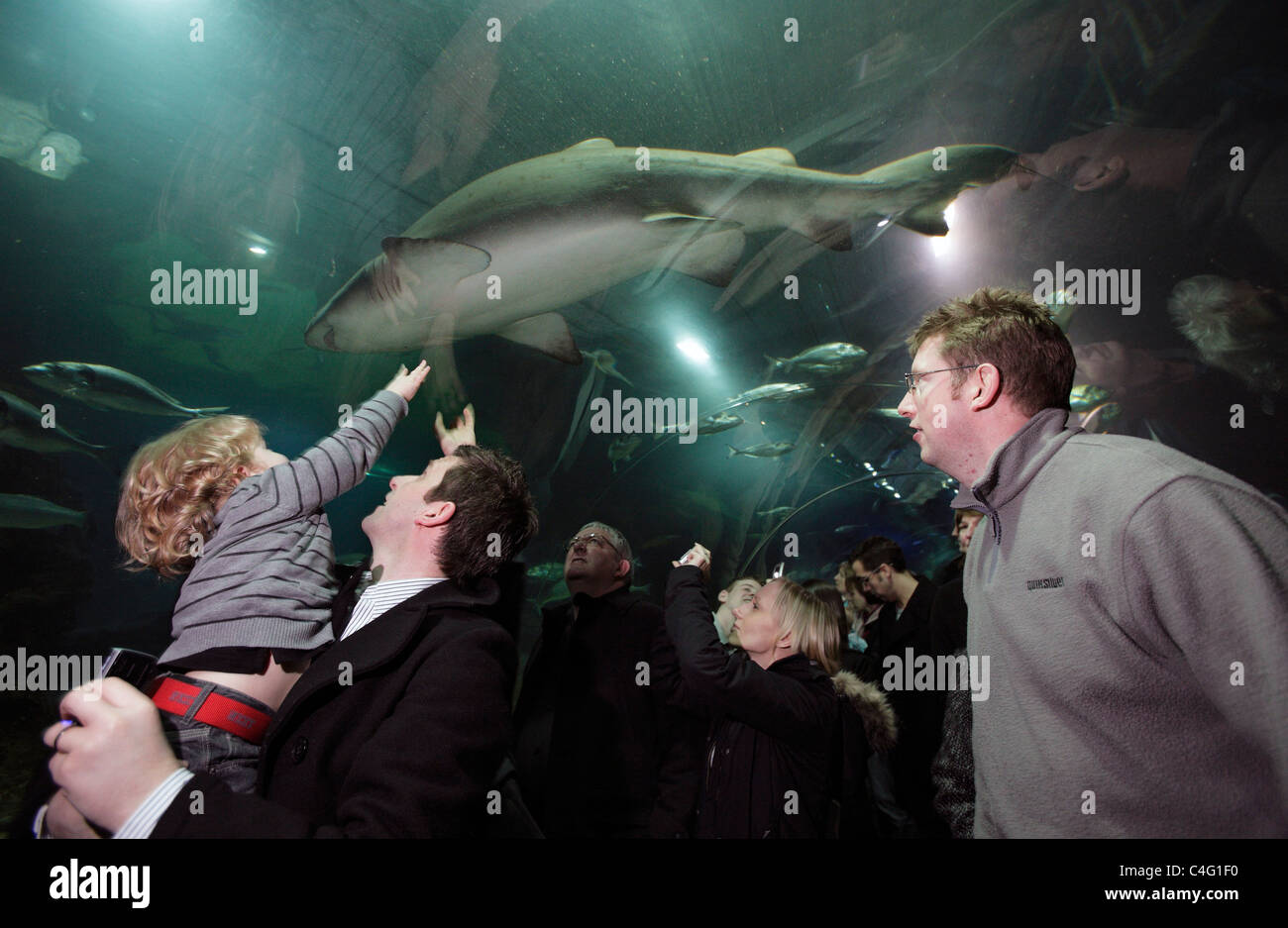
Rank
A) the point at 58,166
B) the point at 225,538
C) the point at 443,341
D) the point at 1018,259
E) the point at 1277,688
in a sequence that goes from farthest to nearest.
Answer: the point at 1018,259
the point at 443,341
the point at 58,166
the point at 225,538
the point at 1277,688

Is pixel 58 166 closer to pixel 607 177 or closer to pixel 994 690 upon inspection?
pixel 607 177

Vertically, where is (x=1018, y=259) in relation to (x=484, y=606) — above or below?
above

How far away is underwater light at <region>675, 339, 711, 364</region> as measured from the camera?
5754mm

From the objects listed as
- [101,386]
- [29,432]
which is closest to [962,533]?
[101,386]

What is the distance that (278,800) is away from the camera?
3.27 ft

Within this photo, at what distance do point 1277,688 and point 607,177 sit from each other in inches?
160

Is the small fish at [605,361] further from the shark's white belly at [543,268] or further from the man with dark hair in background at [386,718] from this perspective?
the man with dark hair in background at [386,718]

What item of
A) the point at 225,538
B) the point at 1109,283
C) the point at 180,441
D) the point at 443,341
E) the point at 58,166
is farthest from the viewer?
the point at 1109,283

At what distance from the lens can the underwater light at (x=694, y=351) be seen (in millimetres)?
5754

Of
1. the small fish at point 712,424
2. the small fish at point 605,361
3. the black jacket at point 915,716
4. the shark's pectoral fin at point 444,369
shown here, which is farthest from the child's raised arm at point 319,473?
the small fish at point 712,424

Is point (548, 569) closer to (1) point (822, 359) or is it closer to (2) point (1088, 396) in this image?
(1) point (822, 359)

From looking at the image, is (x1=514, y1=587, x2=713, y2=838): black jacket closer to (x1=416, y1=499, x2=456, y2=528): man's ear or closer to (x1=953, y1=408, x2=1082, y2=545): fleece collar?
(x1=416, y1=499, x2=456, y2=528): man's ear

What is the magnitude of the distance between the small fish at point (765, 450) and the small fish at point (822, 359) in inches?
48.5
